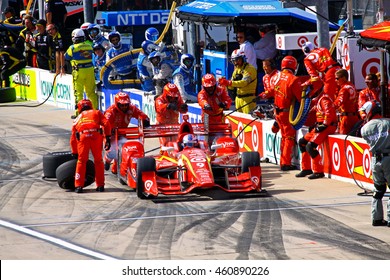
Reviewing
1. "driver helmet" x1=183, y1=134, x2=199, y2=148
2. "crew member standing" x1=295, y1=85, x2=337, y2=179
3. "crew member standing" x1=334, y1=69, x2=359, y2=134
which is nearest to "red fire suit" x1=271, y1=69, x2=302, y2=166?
"crew member standing" x1=295, y1=85, x2=337, y2=179

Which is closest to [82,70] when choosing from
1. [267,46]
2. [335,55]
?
[267,46]

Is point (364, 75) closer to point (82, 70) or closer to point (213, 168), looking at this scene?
point (213, 168)

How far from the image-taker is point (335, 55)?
2331 cm

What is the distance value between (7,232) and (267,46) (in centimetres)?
1053

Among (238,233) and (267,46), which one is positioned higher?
(267,46)

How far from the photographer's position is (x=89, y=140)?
59.6 ft

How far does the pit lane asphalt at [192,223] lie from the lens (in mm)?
13906

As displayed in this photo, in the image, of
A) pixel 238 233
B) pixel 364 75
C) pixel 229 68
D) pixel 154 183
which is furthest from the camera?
pixel 229 68

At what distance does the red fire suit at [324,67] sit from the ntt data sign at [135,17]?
12.3 metres

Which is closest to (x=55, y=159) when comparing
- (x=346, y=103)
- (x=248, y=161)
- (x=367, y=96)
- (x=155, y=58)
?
(x=248, y=161)

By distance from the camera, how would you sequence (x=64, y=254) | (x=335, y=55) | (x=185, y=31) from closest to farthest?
(x=64, y=254), (x=335, y=55), (x=185, y=31)

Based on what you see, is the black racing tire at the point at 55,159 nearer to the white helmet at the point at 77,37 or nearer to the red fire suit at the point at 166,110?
the red fire suit at the point at 166,110

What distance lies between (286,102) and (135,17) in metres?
13.1

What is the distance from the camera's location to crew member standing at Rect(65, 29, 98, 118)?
1023 inches
